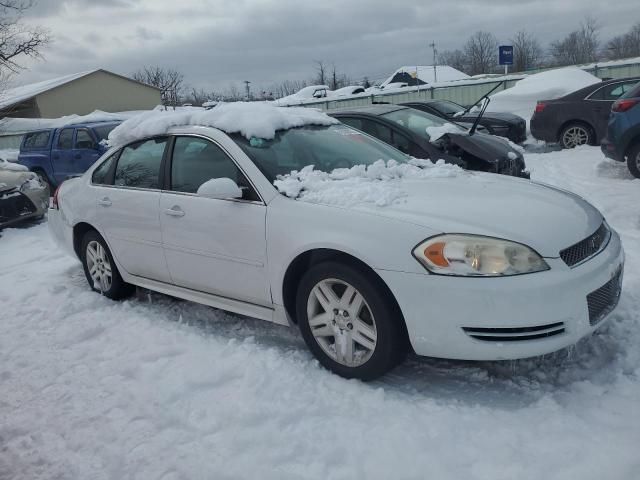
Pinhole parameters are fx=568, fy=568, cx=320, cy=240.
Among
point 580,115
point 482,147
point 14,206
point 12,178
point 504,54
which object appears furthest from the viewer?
point 504,54

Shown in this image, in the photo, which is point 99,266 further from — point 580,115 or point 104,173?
point 580,115

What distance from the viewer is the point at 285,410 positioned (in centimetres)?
294

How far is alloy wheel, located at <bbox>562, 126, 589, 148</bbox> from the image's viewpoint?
11.6 m

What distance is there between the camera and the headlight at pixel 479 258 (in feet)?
8.98

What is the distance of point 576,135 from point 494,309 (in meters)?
10.4

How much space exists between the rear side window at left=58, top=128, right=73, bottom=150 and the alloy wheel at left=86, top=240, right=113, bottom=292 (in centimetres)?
807

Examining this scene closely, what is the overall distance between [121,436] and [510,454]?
1874mm

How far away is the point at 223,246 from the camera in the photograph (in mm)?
3637

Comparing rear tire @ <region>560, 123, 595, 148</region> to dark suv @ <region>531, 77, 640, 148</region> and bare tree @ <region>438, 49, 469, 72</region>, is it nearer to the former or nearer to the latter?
dark suv @ <region>531, 77, 640, 148</region>

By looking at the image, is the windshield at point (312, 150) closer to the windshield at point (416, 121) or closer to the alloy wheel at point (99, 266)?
the alloy wheel at point (99, 266)

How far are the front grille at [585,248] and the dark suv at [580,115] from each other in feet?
30.4

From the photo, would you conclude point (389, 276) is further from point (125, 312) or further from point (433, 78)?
point (433, 78)

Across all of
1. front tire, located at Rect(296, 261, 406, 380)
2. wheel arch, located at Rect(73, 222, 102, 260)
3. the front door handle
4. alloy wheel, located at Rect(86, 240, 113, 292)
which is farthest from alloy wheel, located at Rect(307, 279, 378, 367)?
wheel arch, located at Rect(73, 222, 102, 260)

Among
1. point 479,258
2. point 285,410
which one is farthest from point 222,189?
point 479,258
